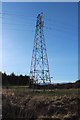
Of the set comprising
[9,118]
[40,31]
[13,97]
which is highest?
[40,31]

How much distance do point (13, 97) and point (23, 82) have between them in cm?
1361

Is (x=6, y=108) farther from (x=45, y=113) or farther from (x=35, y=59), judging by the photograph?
(x=35, y=59)

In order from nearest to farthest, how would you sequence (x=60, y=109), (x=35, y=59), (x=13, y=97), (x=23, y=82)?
(x=60, y=109), (x=13, y=97), (x=35, y=59), (x=23, y=82)

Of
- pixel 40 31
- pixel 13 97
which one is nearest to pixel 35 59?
pixel 40 31

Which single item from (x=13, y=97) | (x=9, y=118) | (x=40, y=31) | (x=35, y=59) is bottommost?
(x=9, y=118)

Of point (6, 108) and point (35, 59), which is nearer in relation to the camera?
point (6, 108)

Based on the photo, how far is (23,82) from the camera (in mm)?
23125

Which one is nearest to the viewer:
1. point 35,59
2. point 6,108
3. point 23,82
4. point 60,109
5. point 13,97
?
point 6,108

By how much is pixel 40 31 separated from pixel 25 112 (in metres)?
14.4

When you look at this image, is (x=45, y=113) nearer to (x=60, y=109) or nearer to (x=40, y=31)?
(x=60, y=109)

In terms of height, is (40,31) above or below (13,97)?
above

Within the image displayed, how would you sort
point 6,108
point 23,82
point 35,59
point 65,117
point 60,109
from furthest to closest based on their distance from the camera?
1. point 23,82
2. point 35,59
3. point 60,109
4. point 6,108
5. point 65,117

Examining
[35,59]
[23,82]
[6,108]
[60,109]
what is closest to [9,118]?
[6,108]

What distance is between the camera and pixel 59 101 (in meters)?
9.59
